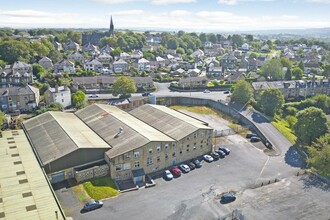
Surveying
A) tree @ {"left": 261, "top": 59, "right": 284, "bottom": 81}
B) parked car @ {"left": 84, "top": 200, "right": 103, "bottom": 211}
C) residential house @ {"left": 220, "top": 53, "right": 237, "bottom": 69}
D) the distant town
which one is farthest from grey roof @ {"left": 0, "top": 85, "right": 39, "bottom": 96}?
residential house @ {"left": 220, "top": 53, "right": 237, "bottom": 69}

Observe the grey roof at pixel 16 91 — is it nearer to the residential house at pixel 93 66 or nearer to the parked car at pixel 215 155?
the residential house at pixel 93 66

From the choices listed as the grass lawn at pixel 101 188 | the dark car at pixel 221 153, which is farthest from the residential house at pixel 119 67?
the grass lawn at pixel 101 188

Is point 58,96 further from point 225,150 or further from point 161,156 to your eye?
point 225,150

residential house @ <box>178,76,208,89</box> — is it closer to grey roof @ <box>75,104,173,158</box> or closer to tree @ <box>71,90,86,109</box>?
tree @ <box>71,90,86,109</box>

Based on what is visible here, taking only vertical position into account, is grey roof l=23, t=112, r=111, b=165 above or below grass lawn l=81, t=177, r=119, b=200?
above

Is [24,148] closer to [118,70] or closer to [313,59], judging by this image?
[118,70]

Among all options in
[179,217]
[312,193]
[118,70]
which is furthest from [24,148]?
[118,70]
